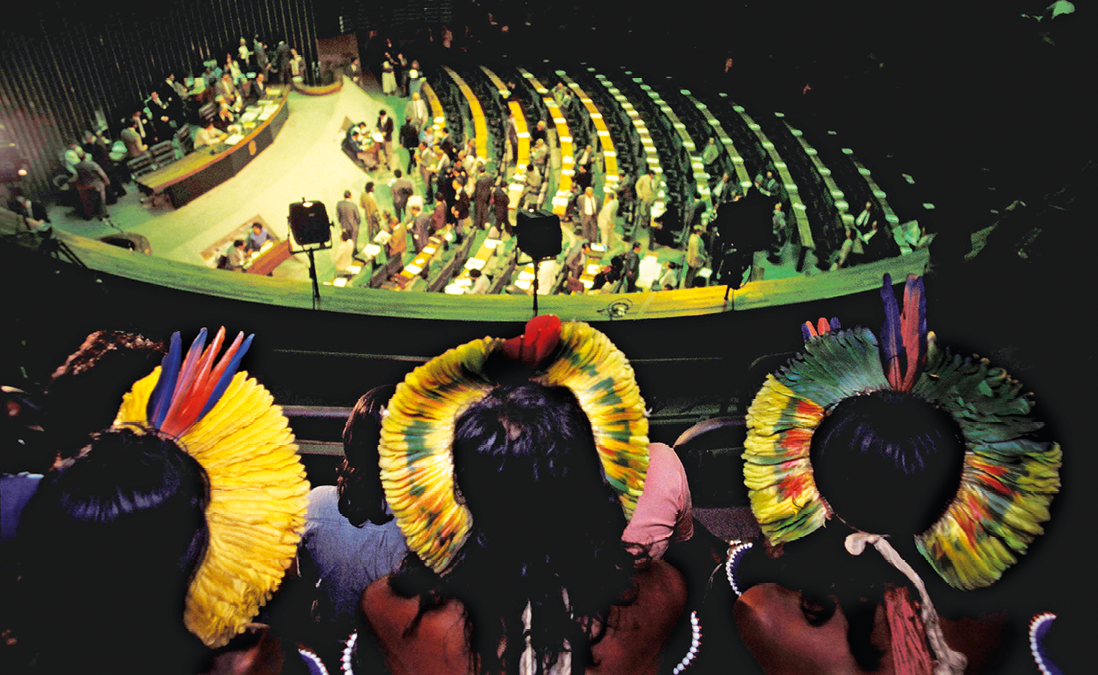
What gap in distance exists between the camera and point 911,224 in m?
9.94

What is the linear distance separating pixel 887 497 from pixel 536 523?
29.3 inches

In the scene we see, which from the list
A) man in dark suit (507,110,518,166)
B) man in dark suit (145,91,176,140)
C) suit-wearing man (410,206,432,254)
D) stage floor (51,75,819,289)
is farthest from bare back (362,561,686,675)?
man in dark suit (145,91,176,140)

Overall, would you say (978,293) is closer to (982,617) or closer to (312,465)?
(982,617)

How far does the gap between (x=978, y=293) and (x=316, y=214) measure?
183 inches

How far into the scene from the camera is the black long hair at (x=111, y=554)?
119cm

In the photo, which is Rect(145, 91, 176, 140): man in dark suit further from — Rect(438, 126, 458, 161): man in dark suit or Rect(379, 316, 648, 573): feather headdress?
Rect(379, 316, 648, 573): feather headdress

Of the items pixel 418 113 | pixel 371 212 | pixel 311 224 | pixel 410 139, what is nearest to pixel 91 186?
pixel 371 212

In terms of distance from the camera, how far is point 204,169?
1127cm

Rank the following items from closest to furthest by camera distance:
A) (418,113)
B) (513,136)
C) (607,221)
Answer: (607,221) → (513,136) → (418,113)

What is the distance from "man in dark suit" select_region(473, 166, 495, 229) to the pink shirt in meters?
9.37

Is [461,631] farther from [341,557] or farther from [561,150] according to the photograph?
[561,150]

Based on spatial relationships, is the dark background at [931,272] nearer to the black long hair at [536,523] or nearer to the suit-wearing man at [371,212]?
the black long hair at [536,523]

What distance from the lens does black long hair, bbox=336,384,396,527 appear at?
1818 millimetres

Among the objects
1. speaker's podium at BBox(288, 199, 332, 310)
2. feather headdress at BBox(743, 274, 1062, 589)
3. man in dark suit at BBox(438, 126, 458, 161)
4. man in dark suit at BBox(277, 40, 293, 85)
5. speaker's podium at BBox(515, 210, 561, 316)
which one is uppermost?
feather headdress at BBox(743, 274, 1062, 589)
